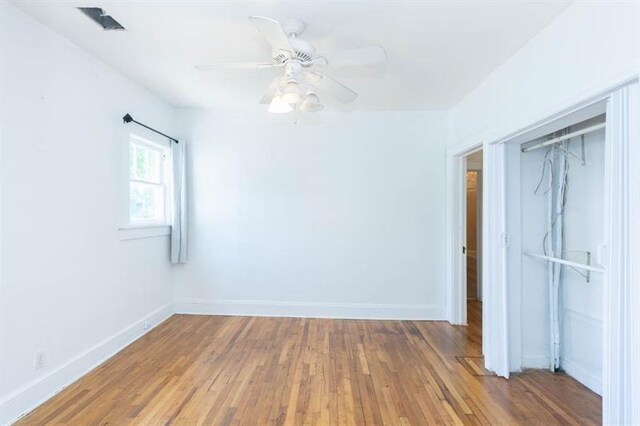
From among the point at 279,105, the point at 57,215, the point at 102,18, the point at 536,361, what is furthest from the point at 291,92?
the point at 536,361

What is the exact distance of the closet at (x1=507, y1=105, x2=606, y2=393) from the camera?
8.21ft

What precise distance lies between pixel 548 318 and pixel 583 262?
1.90 feet

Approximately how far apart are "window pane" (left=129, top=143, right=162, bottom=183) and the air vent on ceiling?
4.30 ft

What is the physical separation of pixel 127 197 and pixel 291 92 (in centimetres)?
207

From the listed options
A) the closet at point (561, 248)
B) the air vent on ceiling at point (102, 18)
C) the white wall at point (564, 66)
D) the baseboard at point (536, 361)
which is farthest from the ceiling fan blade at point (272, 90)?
the baseboard at point (536, 361)

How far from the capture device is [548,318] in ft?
9.09

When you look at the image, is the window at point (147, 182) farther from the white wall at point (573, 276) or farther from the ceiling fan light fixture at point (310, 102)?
the white wall at point (573, 276)

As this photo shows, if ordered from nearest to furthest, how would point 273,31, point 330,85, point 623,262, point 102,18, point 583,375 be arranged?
point 623,262 < point 273,31 < point 102,18 < point 330,85 < point 583,375

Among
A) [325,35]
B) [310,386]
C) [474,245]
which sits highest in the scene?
[325,35]

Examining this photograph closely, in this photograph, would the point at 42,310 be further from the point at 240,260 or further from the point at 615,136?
the point at 615,136

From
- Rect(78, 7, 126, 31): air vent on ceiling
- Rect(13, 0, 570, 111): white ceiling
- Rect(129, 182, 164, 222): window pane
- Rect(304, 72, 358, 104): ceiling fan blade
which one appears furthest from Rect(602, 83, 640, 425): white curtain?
Rect(129, 182, 164, 222): window pane

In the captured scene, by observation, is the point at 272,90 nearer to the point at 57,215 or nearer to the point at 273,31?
the point at 273,31

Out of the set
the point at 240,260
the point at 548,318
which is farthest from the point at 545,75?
the point at 240,260

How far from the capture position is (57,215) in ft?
7.77
